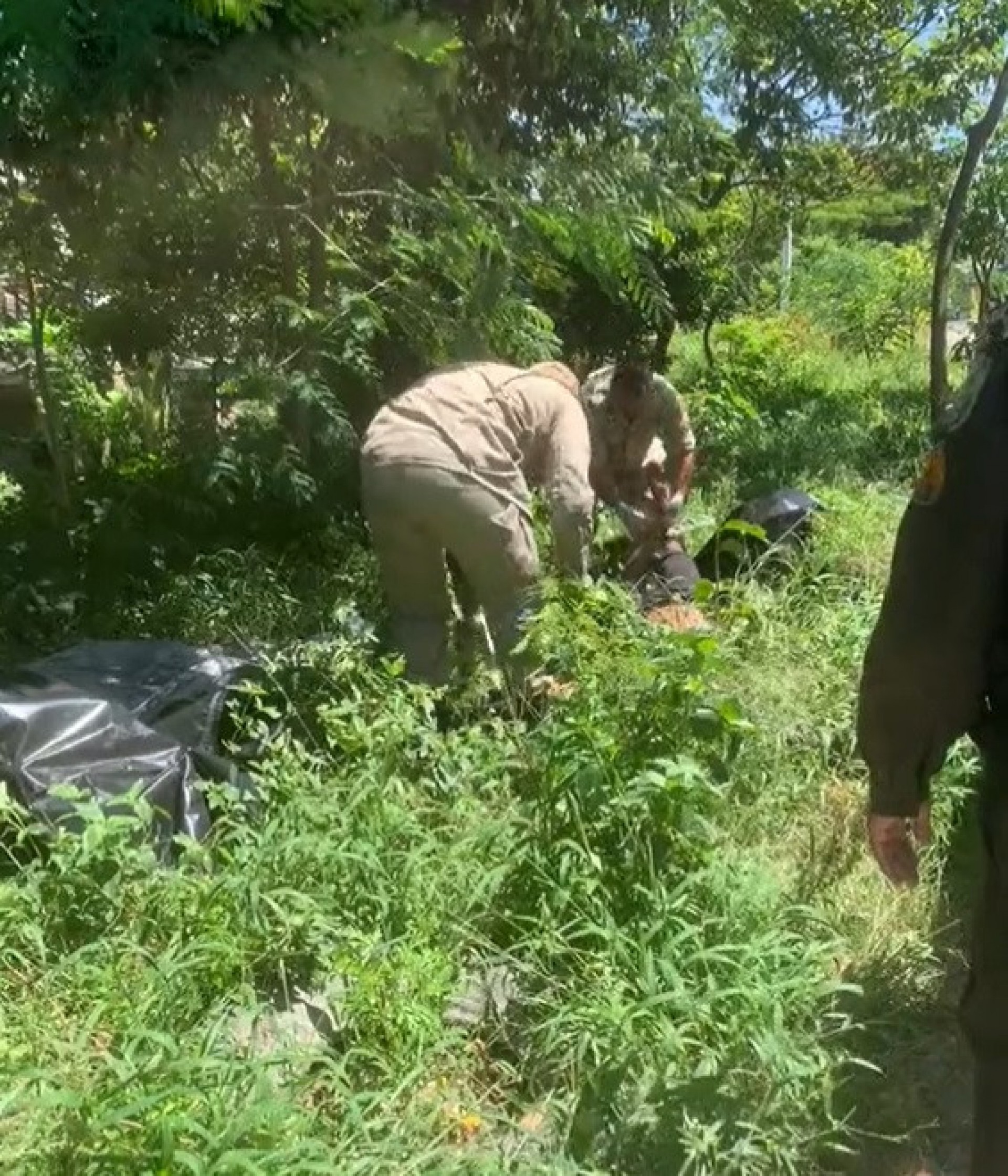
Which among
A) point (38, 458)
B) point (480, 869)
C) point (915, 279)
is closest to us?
point (480, 869)

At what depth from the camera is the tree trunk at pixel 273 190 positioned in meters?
5.27

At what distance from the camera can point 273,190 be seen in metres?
5.56

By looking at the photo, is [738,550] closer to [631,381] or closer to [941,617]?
[631,381]

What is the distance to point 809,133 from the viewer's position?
10.5m

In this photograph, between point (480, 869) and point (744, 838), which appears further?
point (744, 838)

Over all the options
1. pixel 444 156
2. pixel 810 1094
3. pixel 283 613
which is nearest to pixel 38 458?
pixel 283 613

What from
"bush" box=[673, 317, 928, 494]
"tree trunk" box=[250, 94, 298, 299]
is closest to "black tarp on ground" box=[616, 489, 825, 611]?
"bush" box=[673, 317, 928, 494]

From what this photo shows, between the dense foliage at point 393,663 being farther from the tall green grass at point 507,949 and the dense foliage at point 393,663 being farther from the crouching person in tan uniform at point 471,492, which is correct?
the crouching person in tan uniform at point 471,492

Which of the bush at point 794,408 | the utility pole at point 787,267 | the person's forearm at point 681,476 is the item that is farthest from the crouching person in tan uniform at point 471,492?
the utility pole at point 787,267

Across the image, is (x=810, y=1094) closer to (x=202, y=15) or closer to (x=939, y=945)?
(x=939, y=945)

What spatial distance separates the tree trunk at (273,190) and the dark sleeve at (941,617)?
3.88 m

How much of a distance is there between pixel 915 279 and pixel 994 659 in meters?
16.4

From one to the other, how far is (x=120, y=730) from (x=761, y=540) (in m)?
2.74

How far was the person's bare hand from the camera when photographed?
2.19 m
